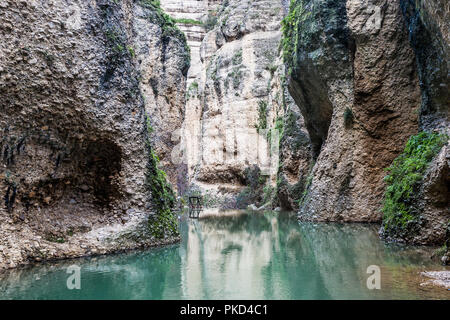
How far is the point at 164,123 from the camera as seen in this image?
19.8 meters

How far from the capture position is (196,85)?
37.4 meters

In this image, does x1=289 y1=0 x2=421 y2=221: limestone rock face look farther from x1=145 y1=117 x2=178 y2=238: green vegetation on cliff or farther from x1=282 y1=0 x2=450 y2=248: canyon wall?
x1=145 y1=117 x2=178 y2=238: green vegetation on cliff

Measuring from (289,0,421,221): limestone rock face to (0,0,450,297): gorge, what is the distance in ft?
0.12

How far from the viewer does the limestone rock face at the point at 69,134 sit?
5.72 metres

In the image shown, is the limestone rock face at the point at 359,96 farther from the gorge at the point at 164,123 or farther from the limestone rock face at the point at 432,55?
the limestone rock face at the point at 432,55

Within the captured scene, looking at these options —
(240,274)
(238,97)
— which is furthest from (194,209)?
(240,274)

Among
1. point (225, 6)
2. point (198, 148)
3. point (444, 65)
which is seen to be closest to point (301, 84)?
point (444, 65)

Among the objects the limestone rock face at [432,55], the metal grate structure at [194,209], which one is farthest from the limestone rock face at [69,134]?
the metal grate structure at [194,209]

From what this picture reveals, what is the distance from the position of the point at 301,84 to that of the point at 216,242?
794 centimetres

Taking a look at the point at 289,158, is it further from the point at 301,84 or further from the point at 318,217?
→ the point at 318,217

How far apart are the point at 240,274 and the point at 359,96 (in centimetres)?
849

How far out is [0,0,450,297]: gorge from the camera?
593cm

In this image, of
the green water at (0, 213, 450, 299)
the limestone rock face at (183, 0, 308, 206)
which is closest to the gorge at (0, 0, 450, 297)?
the green water at (0, 213, 450, 299)

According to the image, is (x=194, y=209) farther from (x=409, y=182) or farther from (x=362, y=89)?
(x=409, y=182)
